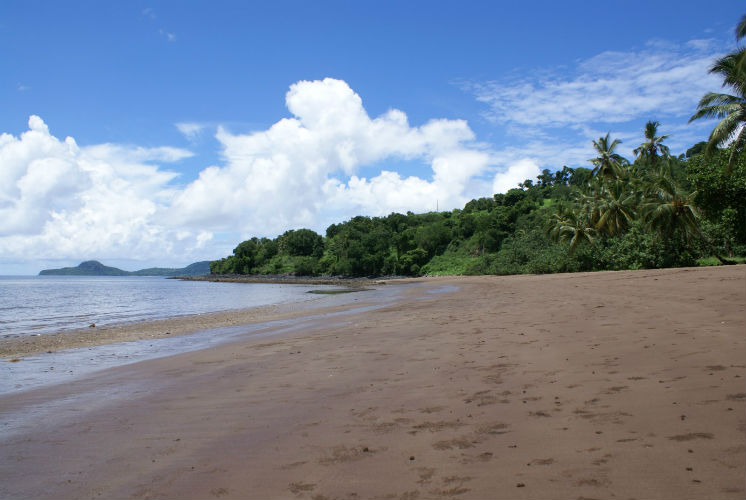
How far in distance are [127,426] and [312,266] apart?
120 m

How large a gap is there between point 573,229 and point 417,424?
49977 mm

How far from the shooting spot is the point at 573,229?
49469mm

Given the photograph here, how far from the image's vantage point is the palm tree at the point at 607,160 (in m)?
52.7

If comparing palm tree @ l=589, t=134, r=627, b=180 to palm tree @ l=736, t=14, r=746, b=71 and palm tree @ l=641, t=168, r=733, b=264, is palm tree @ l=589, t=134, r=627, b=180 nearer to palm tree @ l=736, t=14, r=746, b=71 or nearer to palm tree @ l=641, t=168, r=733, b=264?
palm tree @ l=641, t=168, r=733, b=264

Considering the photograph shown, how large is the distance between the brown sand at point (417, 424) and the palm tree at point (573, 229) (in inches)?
1662

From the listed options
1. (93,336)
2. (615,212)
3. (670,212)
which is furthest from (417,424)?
(615,212)

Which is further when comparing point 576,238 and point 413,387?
point 576,238

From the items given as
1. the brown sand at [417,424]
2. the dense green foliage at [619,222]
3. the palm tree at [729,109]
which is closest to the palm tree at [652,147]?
the dense green foliage at [619,222]

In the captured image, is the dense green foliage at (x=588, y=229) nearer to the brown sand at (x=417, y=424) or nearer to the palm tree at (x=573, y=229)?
the palm tree at (x=573, y=229)

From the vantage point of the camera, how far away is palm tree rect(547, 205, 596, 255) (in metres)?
48.4

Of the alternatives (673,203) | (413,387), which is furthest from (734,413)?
(673,203)

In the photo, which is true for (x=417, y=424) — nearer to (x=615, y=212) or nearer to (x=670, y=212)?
(x=670, y=212)

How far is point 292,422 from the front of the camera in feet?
17.5

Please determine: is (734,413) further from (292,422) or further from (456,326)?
(456,326)
